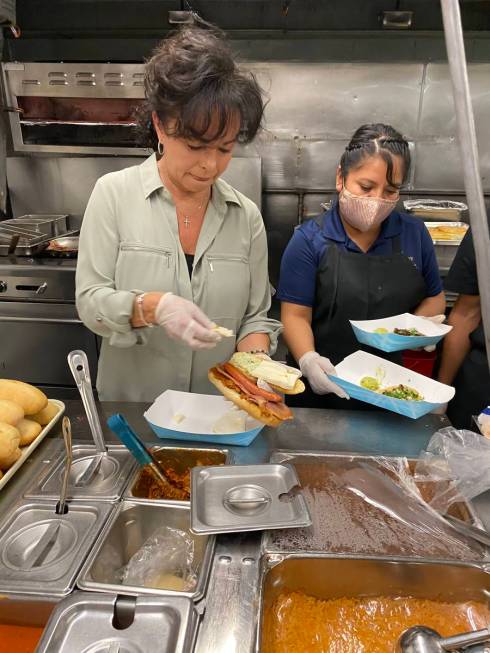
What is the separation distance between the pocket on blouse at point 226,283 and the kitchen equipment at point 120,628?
4.07 feet

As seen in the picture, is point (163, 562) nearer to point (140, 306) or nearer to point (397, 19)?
point (140, 306)

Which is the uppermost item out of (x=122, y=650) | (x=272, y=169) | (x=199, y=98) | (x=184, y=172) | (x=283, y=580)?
(x=199, y=98)

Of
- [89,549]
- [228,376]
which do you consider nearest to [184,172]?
[228,376]

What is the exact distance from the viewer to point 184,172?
183 cm

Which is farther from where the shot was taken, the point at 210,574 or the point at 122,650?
the point at 210,574

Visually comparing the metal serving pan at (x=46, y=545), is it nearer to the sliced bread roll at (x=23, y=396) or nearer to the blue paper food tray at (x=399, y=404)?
the sliced bread roll at (x=23, y=396)

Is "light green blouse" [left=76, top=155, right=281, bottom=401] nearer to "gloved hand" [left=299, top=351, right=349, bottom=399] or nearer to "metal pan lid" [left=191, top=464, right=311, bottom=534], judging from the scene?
"gloved hand" [left=299, top=351, right=349, bottom=399]

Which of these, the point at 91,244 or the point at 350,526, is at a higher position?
the point at 91,244

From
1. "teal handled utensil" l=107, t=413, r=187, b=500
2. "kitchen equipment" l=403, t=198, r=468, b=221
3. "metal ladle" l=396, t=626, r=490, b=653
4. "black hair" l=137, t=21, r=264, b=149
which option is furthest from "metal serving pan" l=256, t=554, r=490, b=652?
"kitchen equipment" l=403, t=198, r=468, b=221

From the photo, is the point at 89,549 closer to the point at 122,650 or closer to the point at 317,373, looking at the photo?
the point at 122,650

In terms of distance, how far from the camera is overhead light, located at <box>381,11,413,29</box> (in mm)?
4430

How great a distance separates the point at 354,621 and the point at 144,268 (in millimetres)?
1426

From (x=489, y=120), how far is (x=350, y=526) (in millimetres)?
4663

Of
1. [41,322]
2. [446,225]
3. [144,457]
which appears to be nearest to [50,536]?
[144,457]
